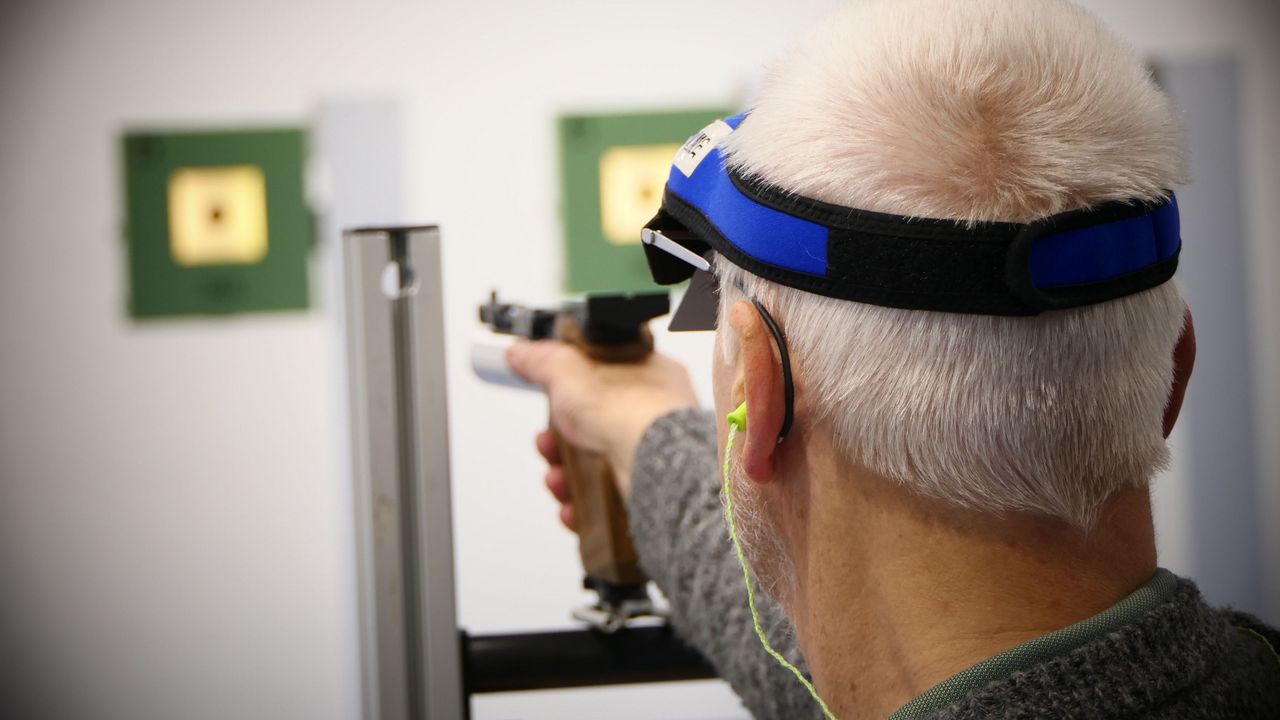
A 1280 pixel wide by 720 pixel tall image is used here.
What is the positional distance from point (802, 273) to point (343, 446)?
1377mm

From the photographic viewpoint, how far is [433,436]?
2.45 ft

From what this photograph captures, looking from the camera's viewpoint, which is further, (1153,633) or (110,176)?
(110,176)

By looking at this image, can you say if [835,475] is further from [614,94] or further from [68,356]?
[68,356]

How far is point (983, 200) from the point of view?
1.26 feet

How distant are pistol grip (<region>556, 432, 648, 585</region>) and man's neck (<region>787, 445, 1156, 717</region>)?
489mm

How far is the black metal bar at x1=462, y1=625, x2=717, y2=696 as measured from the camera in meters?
0.84

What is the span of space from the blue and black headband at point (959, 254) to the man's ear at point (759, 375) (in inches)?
0.8

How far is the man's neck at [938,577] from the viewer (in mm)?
409

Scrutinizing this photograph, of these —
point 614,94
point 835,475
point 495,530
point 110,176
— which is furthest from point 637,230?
point 835,475

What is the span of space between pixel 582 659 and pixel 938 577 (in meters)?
0.52

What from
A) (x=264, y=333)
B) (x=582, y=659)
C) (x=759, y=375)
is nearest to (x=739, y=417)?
(x=759, y=375)

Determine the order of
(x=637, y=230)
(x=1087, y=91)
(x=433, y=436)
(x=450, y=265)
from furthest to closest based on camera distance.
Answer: (x=637, y=230) → (x=450, y=265) → (x=433, y=436) → (x=1087, y=91)

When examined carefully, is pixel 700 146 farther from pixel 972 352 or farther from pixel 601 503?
pixel 601 503

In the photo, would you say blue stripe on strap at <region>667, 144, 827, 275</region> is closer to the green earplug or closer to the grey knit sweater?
the green earplug
